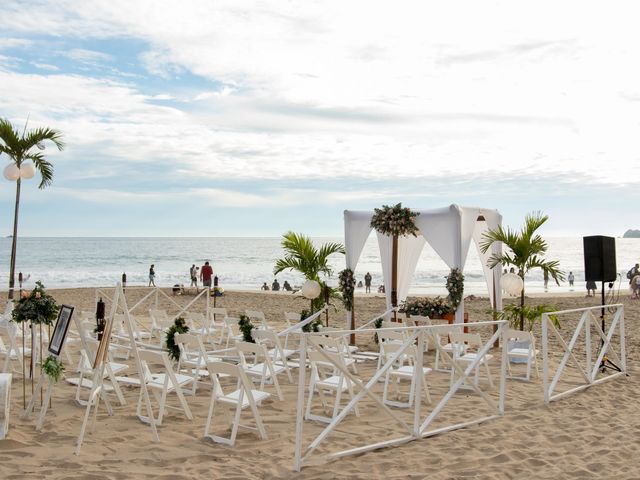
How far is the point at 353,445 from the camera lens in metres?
4.78

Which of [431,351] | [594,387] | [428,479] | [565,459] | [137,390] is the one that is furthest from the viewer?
[431,351]

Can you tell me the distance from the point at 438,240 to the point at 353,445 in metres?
5.83

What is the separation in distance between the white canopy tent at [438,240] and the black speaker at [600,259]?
6.45ft

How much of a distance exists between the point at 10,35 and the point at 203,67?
3.88 m

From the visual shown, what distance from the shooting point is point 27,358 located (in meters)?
8.38

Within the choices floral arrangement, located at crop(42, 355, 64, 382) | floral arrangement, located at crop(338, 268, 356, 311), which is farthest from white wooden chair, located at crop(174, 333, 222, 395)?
floral arrangement, located at crop(338, 268, 356, 311)

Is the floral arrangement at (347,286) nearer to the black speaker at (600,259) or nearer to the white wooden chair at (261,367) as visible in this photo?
the white wooden chair at (261,367)

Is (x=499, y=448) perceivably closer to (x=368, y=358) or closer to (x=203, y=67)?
(x=368, y=358)

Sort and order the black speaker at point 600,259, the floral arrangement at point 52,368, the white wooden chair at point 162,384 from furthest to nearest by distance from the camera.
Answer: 1. the black speaker at point 600,259
2. the floral arrangement at point 52,368
3. the white wooden chair at point 162,384

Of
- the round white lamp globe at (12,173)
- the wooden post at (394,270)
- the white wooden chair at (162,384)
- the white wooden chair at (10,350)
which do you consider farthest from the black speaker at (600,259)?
the round white lamp globe at (12,173)

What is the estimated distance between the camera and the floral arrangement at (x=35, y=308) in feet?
18.5

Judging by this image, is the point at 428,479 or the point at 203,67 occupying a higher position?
the point at 203,67

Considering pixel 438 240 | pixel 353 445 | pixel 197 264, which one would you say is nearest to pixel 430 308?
pixel 438 240

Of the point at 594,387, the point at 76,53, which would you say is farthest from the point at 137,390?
the point at 76,53
